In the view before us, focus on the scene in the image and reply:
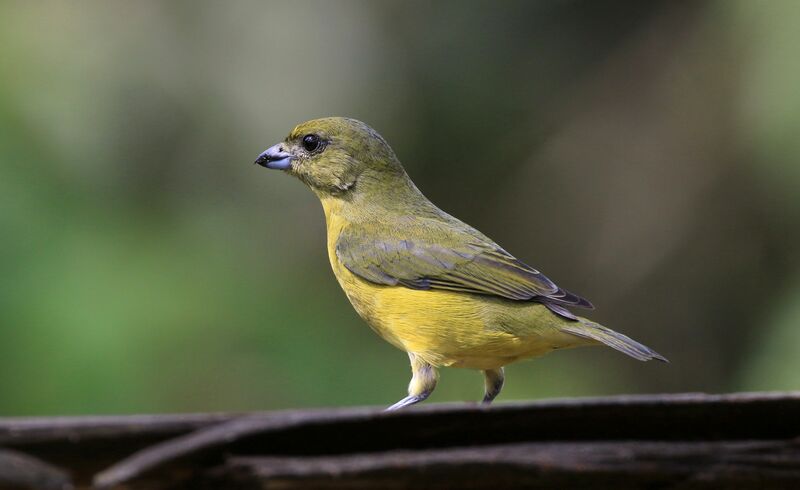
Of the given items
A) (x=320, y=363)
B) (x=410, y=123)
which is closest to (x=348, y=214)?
(x=320, y=363)

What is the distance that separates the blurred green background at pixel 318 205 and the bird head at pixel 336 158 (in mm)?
1654

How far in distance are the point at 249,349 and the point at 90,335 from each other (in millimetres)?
835

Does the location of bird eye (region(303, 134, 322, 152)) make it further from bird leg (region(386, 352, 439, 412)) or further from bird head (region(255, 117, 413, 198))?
bird leg (region(386, 352, 439, 412))

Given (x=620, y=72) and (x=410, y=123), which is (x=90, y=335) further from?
(x=620, y=72)

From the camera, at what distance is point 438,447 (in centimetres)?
170

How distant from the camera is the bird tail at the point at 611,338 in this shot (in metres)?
3.40

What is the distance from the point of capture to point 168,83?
6598mm

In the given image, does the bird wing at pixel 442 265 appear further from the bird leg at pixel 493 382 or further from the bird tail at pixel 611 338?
the bird leg at pixel 493 382

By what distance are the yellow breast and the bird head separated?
55cm

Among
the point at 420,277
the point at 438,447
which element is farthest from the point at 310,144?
the point at 438,447

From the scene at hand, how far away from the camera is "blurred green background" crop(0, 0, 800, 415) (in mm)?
5508

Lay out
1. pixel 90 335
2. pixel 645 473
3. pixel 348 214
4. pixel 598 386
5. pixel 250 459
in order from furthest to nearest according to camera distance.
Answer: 1. pixel 598 386
2. pixel 90 335
3. pixel 348 214
4. pixel 645 473
5. pixel 250 459

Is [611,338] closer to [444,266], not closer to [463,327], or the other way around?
[463,327]

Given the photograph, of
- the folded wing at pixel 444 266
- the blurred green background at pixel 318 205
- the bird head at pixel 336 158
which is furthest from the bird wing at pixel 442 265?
the blurred green background at pixel 318 205
